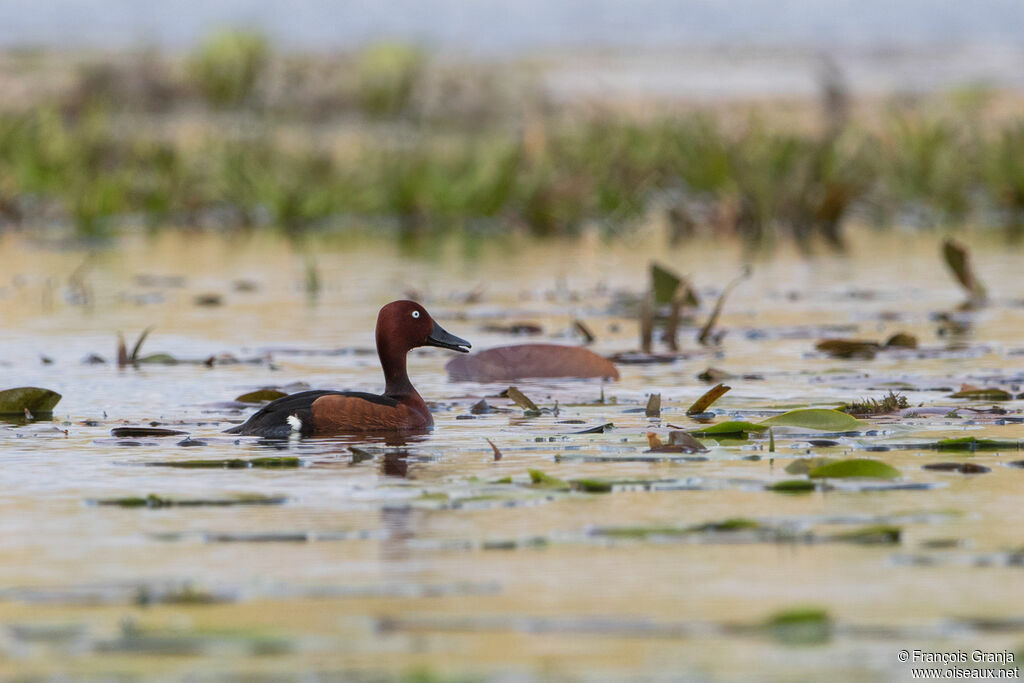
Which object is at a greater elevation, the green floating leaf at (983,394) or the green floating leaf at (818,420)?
the green floating leaf at (983,394)

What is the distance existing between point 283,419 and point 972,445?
219cm

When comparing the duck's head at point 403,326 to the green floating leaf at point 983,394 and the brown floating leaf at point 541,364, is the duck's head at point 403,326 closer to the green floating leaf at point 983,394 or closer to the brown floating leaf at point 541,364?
the brown floating leaf at point 541,364

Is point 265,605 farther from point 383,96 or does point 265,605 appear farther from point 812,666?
point 383,96

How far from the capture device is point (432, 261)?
1609cm

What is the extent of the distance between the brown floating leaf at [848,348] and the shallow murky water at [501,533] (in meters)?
0.07

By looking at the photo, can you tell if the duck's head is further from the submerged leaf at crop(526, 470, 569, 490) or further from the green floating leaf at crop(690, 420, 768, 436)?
the submerged leaf at crop(526, 470, 569, 490)

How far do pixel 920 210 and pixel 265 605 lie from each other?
18.0 m

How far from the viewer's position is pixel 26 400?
753 cm

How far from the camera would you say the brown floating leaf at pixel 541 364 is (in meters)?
8.76

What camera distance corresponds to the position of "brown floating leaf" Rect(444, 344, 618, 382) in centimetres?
876

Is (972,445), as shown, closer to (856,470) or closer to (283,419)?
(856,470)

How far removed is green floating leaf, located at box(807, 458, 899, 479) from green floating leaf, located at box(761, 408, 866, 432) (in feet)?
3.19

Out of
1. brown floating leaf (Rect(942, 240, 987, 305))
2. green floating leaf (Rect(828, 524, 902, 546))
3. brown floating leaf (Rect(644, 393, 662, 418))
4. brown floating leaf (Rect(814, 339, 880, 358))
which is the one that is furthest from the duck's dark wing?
brown floating leaf (Rect(942, 240, 987, 305))

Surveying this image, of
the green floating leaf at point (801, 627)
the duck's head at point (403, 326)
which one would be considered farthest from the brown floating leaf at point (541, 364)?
the green floating leaf at point (801, 627)
